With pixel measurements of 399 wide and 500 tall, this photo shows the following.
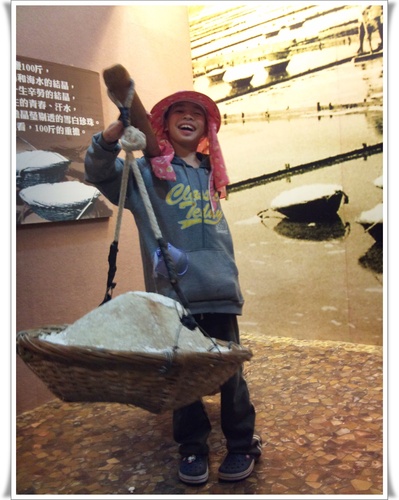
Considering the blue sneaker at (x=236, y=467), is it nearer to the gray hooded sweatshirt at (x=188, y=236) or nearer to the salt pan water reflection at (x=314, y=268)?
the gray hooded sweatshirt at (x=188, y=236)

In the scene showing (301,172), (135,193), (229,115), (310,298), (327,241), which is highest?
(229,115)

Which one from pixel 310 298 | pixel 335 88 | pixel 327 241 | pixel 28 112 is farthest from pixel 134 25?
pixel 310 298

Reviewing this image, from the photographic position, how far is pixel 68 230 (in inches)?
88.7

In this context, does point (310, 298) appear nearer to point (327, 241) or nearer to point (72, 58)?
point (327, 241)

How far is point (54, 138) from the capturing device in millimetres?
2160

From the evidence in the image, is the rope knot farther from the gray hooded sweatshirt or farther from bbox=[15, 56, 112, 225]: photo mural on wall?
bbox=[15, 56, 112, 225]: photo mural on wall

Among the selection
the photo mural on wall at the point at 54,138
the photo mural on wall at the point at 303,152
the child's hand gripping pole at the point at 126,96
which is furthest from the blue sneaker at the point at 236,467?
the photo mural on wall at the point at 303,152

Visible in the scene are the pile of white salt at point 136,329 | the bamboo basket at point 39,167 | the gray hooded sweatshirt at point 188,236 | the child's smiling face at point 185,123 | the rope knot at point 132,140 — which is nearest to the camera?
the pile of white salt at point 136,329

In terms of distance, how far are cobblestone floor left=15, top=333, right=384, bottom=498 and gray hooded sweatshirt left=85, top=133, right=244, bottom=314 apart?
561 millimetres

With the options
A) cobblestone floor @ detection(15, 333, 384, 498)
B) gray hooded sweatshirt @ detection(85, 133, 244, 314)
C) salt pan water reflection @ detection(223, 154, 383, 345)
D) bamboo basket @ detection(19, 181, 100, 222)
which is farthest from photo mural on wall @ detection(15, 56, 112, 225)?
salt pan water reflection @ detection(223, 154, 383, 345)

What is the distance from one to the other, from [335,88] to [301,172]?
52 cm

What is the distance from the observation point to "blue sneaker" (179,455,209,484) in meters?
1.48

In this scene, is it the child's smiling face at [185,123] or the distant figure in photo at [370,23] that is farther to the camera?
the distant figure in photo at [370,23]

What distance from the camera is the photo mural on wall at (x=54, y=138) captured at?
2037 mm
